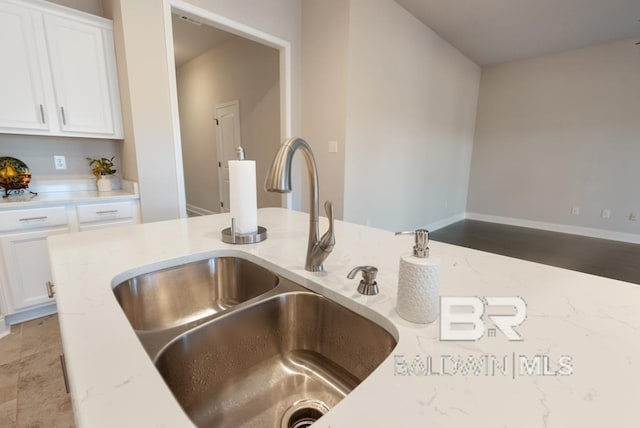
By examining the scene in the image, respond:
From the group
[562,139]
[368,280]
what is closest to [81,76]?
[368,280]

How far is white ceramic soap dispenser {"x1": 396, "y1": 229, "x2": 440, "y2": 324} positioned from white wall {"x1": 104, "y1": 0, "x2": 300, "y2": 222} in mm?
2389

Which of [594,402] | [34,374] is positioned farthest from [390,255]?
[34,374]

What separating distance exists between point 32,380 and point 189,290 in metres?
1.40

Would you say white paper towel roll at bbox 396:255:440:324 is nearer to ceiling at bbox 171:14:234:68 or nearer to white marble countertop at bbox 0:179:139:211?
white marble countertop at bbox 0:179:139:211

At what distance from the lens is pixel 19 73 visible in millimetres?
1978

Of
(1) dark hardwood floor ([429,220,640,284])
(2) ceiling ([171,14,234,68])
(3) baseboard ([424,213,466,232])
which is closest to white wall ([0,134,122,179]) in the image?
(2) ceiling ([171,14,234,68])

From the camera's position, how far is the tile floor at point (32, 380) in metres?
1.34

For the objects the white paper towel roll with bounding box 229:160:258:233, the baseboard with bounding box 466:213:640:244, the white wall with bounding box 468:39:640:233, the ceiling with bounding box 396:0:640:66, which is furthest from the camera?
Result: the baseboard with bounding box 466:213:640:244

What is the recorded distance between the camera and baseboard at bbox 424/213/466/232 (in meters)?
4.79

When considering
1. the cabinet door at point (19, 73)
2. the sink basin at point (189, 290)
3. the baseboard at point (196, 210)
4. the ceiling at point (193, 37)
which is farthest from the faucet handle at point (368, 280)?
the baseboard at point (196, 210)

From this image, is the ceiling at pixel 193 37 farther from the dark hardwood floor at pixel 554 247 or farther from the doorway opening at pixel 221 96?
the dark hardwood floor at pixel 554 247

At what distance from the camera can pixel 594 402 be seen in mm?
418

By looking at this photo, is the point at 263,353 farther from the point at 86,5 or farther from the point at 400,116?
the point at 400,116

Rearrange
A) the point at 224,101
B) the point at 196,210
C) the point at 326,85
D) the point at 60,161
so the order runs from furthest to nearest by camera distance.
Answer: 1. the point at 196,210
2. the point at 224,101
3. the point at 326,85
4. the point at 60,161
